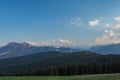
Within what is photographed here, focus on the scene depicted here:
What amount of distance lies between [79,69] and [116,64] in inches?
739

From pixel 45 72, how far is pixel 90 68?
1029 inches

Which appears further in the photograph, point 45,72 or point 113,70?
point 45,72

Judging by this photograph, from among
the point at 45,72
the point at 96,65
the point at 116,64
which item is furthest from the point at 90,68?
the point at 45,72

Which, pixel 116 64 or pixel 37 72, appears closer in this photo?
pixel 116 64

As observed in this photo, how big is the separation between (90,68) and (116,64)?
519 inches

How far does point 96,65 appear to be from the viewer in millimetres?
137125

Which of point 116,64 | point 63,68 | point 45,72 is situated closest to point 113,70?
point 116,64

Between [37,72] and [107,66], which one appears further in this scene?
[37,72]

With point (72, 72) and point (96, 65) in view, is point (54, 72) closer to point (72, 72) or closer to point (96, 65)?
point (72, 72)

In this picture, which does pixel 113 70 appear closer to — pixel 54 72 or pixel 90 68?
pixel 90 68

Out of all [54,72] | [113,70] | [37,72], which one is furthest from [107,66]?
[37,72]

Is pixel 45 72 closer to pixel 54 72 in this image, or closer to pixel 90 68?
pixel 54 72

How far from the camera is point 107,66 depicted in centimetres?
13712

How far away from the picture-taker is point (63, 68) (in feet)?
465
